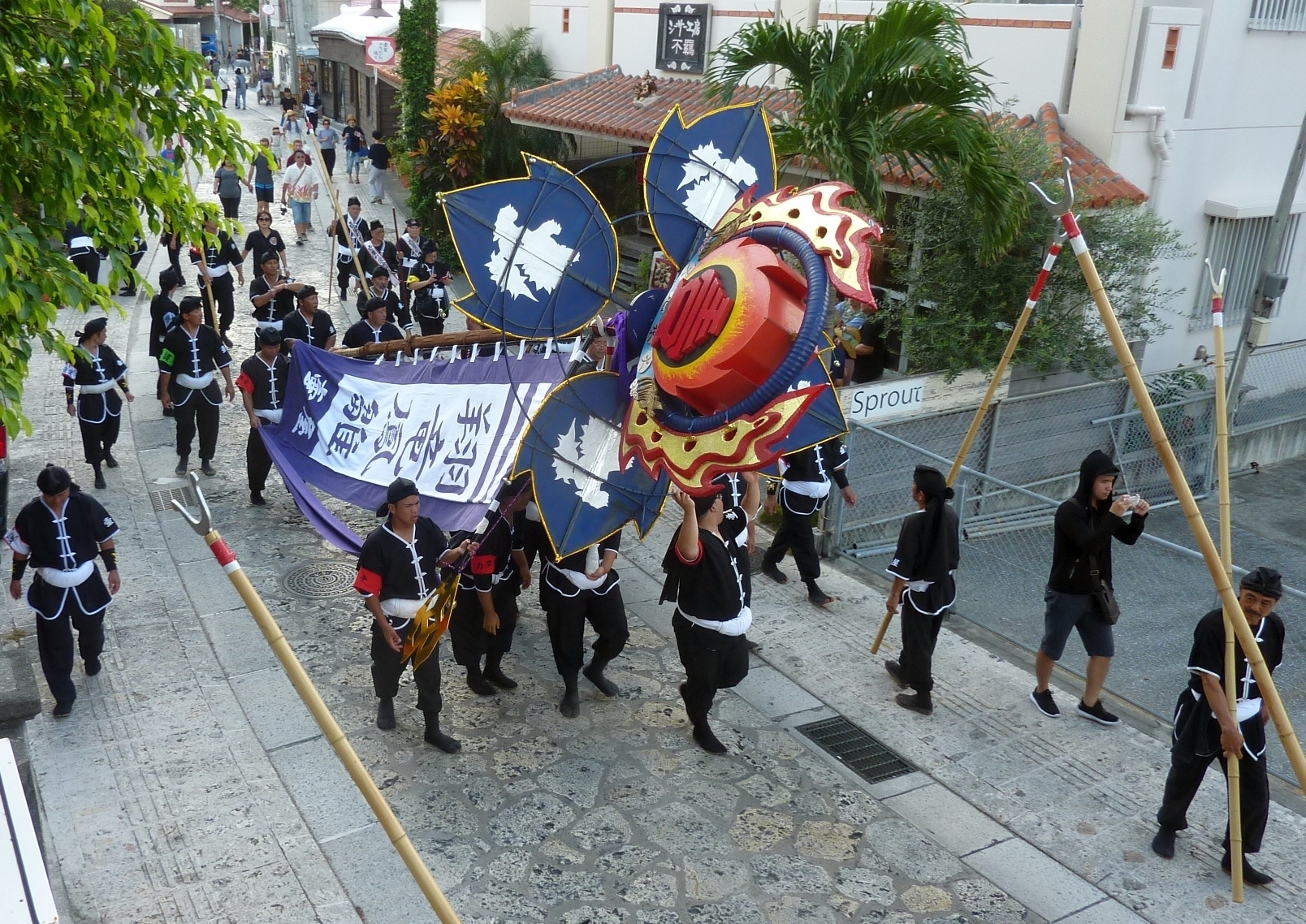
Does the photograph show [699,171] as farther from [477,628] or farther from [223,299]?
[223,299]

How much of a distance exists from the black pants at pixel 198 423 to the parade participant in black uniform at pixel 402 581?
14.9ft

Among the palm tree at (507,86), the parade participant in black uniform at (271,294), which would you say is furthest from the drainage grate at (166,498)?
the palm tree at (507,86)

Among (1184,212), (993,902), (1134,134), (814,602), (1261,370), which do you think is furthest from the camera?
(1261,370)

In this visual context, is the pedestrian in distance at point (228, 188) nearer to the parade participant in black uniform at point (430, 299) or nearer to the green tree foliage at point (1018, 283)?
the parade participant in black uniform at point (430, 299)

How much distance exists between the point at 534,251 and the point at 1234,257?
10.7 metres

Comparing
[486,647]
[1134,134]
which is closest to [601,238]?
[486,647]

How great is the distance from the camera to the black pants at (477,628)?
7.23m

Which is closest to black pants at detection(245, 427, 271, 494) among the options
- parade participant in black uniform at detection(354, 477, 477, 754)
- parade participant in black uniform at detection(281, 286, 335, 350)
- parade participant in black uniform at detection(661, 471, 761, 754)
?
parade participant in black uniform at detection(281, 286, 335, 350)

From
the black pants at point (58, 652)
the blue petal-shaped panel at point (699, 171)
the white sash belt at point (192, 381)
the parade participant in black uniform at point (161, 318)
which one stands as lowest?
→ the black pants at point (58, 652)

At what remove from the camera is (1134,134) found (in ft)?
39.5

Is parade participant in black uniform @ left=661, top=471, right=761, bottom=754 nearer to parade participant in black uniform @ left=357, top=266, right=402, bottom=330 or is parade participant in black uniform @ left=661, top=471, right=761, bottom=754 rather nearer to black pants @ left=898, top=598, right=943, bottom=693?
black pants @ left=898, top=598, right=943, bottom=693

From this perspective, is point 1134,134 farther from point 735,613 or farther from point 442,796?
point 442,796

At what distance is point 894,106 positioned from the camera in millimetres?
10453

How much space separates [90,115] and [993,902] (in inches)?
249
